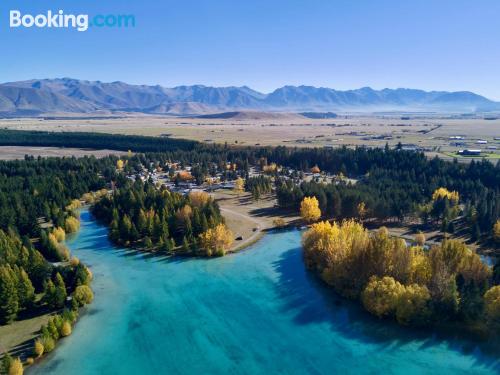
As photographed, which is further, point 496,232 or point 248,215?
point 248,215

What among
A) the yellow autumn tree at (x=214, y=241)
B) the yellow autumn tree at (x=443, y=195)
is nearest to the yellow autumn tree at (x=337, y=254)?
the yellow autumn tree at (x=214, y=241)

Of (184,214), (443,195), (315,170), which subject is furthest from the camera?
(315,170)

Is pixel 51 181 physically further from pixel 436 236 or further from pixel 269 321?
pixel 436 236

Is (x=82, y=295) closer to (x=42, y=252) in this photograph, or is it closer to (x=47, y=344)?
(x=47, y=344)

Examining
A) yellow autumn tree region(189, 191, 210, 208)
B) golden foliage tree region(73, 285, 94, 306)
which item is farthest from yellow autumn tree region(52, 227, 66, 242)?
golden foliage tree region(73, 285, 94, 306)

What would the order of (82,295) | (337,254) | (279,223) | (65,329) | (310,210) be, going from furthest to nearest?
(310,210), (279,223), (337,254), (82,295), (65,329)

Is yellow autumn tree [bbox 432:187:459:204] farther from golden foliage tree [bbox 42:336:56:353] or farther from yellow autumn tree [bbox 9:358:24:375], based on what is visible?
yellow autumn tree [bbox 9:358:24:375]

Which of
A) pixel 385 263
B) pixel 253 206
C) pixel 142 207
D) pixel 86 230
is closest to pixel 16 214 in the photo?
pixel 86 230

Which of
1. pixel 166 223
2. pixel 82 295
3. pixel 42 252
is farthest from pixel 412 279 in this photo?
pixel 42 252
